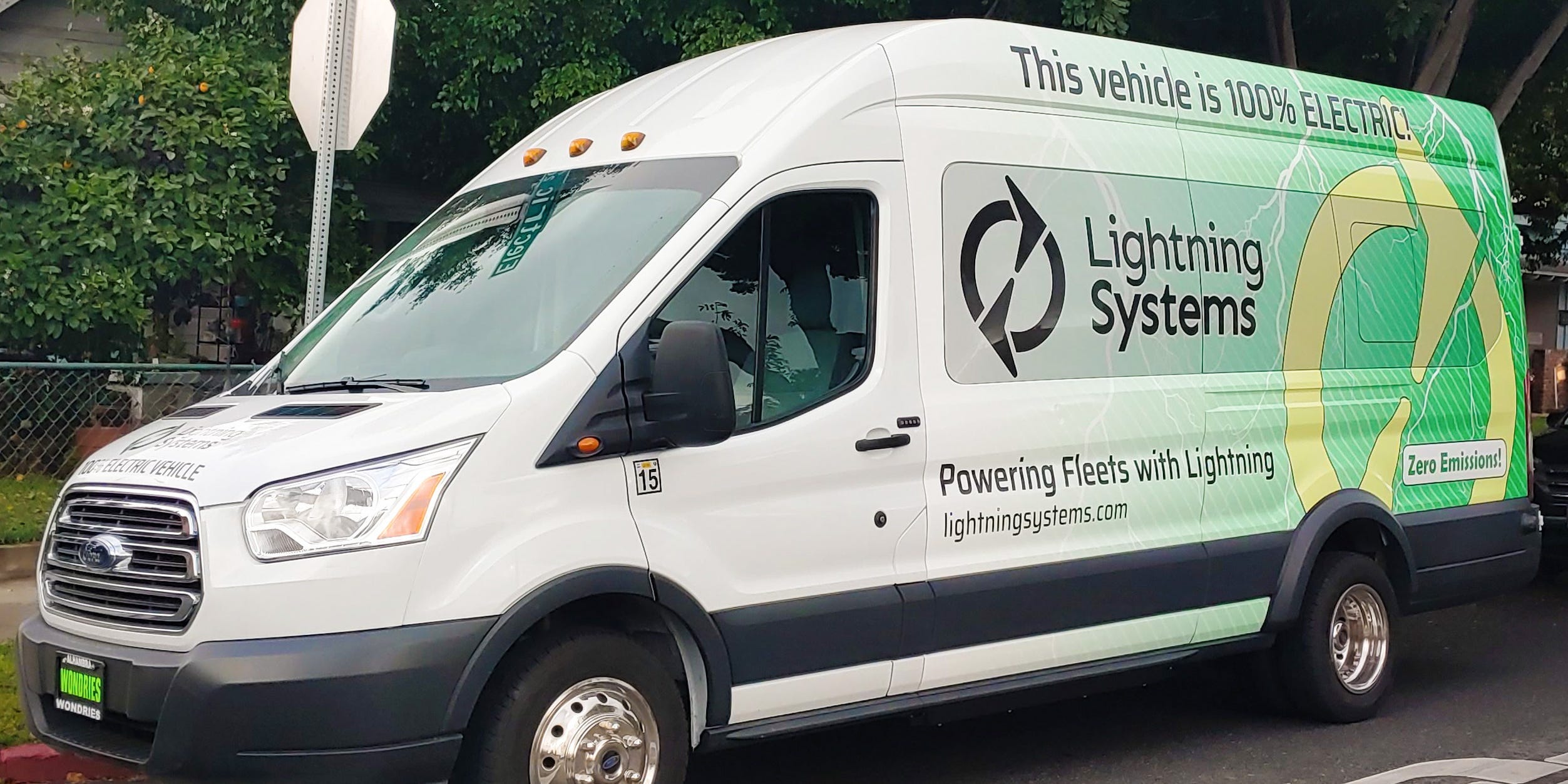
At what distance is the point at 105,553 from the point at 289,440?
669mm

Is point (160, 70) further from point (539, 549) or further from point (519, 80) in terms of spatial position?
point (539, 549)

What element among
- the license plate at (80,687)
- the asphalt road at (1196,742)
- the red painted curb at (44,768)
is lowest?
the asphalt road at (1196,742)

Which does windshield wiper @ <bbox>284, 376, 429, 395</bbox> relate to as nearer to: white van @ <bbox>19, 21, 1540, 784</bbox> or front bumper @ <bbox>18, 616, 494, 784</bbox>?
white van @ <bbox>19, 21, 1540, 784</bbox>

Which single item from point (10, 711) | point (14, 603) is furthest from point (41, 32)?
point (10, 711)

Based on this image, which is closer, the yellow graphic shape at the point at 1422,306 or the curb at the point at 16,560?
the yellow graphic shape at the point at 1422,306

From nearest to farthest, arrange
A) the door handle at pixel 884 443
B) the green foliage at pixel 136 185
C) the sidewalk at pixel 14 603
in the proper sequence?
the door handle at pixel 884 443, the sidewalk at pixel 14 603, the green foliage at pixel 136 185

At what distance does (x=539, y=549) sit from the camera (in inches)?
175

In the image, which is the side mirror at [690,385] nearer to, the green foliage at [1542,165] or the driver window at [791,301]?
the driver window at [791,301]

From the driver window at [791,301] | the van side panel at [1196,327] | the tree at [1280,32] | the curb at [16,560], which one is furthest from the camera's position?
the tree at [1280,32]

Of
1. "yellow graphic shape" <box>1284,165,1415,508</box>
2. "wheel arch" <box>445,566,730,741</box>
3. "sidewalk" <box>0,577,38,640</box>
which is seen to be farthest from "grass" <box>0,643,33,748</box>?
"yellow graphic shape" <box>1284,165,1415,508</box>

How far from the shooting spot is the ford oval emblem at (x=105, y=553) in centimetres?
439

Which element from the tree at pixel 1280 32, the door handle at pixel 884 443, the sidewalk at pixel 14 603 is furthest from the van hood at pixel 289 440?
the tree at pixel 1280 32

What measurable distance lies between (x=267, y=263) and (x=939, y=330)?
667 centimetres

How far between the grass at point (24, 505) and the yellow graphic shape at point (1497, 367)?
24.3 ft
